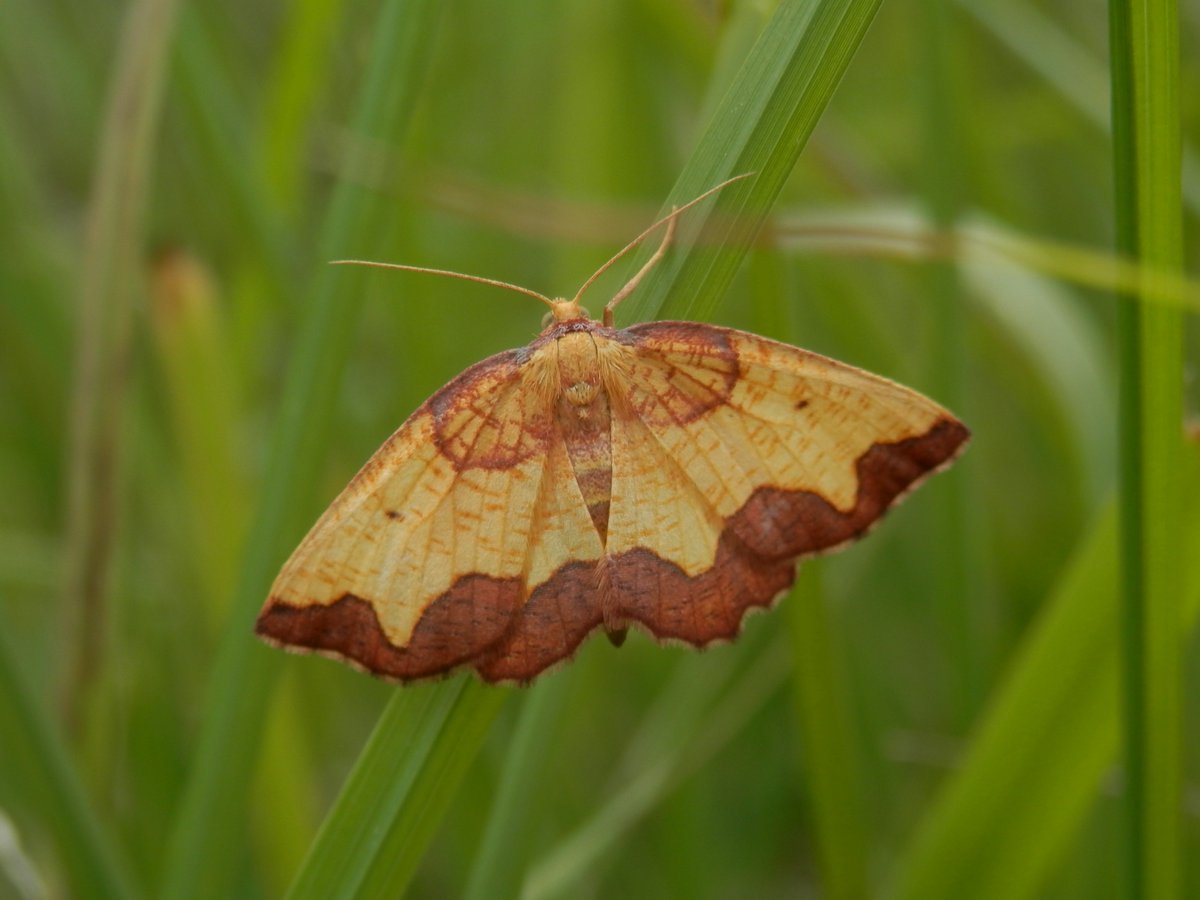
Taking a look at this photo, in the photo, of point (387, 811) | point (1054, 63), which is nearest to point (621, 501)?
point (387, 811)

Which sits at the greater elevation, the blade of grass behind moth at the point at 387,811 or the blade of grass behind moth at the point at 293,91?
the blade of grass behind moth at the point at 293,91

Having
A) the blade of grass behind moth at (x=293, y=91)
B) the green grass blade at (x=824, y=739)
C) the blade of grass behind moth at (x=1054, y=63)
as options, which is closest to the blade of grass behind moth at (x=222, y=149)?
the blade of grass behind moth at (x=293, y=91)

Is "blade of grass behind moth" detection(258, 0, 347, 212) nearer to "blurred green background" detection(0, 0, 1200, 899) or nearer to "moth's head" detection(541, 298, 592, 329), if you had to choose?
"blurred green background" detection(0, 0, 1200, 899)

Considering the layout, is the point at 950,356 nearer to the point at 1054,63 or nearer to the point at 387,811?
the point at 1054,63

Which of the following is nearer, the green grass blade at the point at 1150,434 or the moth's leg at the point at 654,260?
the green grass blade at the point at 1150,434

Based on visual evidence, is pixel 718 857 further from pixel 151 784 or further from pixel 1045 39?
pixel 1045 39

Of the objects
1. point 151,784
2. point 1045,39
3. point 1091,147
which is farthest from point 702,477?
point 1091,147

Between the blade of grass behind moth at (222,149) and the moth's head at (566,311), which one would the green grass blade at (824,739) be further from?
the blade of grass behind moth at (222,149)
